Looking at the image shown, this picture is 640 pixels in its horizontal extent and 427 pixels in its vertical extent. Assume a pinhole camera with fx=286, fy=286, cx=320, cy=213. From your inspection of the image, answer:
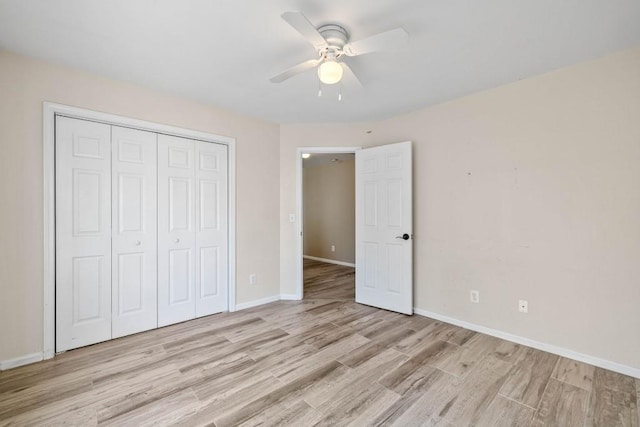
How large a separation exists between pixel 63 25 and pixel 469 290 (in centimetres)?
394

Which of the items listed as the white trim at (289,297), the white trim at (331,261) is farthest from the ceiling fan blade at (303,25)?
the white trim at (331,261)

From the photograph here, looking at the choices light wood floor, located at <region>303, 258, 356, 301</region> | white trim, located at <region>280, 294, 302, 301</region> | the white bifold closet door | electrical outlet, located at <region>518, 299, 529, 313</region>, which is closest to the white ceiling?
the white bifold closet door

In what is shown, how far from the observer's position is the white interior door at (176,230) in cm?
296

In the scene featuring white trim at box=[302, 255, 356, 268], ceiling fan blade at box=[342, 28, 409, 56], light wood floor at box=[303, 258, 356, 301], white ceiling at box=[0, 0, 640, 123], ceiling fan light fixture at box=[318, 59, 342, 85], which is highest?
white ceiling at box=[0, 0, 640, 123]

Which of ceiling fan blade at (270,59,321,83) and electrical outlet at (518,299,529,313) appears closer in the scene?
ceiling fan blade at (270,59,321,83)

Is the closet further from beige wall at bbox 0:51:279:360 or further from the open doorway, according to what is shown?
the open doorway

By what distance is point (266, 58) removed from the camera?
2.22 meters

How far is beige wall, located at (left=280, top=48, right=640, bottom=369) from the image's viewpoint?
2131 mm

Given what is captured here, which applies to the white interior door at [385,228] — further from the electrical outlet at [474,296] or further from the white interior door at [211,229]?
the white interior door at [211,229]

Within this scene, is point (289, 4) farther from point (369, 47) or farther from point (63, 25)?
point (63, 25)

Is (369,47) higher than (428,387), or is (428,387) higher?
(369,47)

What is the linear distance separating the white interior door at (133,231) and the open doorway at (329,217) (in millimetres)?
2735

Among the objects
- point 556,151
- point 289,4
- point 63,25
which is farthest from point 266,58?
point 556,151

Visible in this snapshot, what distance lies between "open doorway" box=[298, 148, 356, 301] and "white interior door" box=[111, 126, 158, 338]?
274cm
